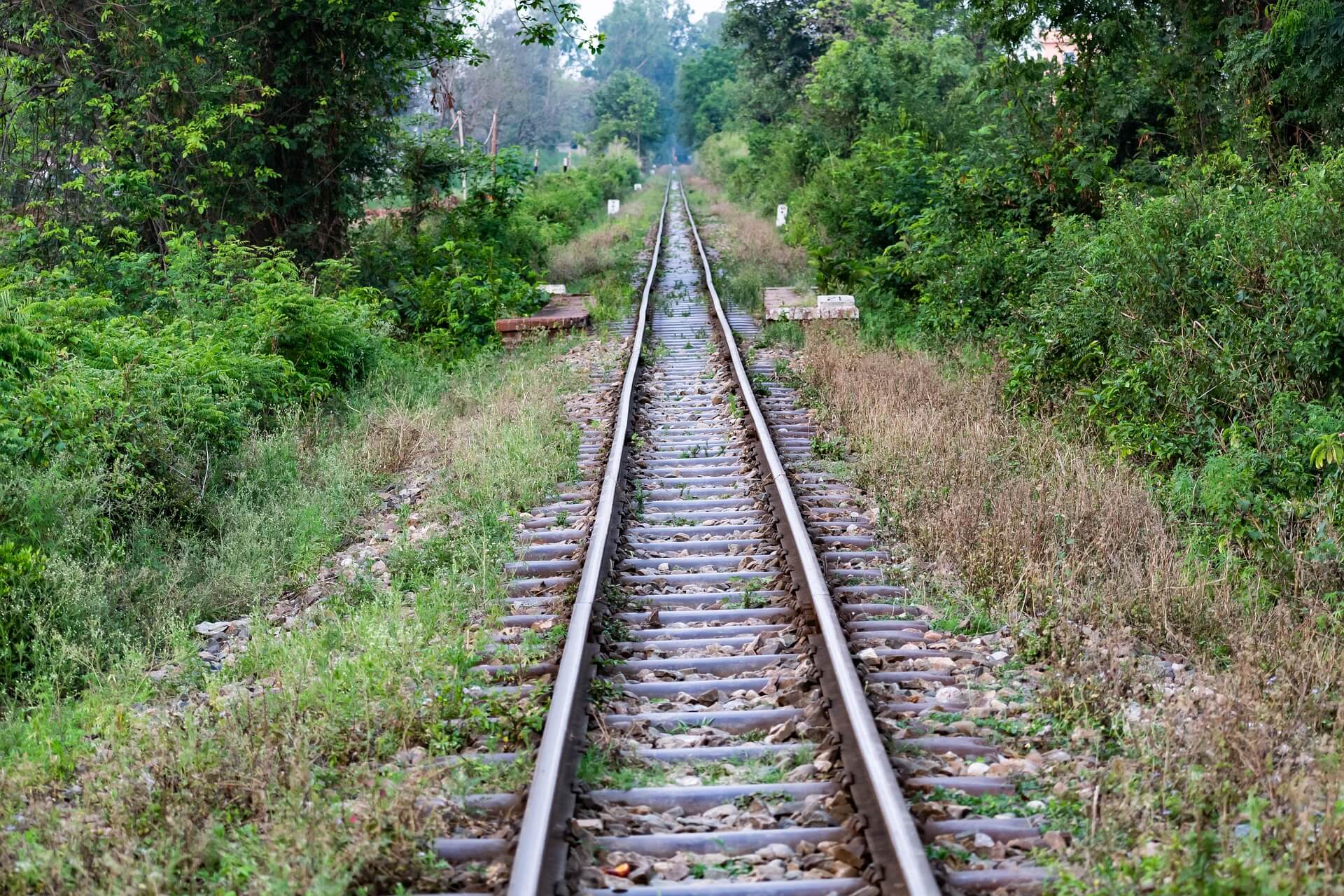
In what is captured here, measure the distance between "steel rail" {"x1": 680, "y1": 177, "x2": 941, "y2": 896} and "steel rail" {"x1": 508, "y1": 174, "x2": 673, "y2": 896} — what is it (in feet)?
3.50

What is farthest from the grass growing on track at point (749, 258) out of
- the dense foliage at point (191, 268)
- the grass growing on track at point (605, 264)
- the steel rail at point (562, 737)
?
the steel rail at point (562, 737)

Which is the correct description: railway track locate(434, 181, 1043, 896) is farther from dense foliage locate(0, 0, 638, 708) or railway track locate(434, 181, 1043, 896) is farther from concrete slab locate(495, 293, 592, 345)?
concrete slab locate(495, 293, 592, 345)

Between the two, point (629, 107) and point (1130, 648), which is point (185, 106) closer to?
point (1130, 648)

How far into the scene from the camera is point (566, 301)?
1708 cm

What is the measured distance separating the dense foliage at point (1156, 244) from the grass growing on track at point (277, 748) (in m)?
4.23

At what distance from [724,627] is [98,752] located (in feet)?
9.46

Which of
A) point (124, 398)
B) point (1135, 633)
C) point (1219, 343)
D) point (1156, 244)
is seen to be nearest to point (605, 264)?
point (1156, 244)

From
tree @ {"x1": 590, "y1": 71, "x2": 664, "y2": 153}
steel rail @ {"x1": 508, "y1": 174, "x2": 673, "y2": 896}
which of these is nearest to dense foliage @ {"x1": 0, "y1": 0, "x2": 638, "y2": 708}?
steel rail @ {"x1": 508, "y1": 174, "x2": 673, "y2": 896}

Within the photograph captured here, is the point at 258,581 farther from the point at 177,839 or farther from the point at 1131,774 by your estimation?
the point at 1131,774

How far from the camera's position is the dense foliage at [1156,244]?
22.9 ft

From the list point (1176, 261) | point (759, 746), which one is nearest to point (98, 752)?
point (759, 746)

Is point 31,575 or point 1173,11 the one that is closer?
point 31,575

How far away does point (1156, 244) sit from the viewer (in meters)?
8.74

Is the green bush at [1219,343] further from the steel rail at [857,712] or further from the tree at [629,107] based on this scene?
the tree at [629,107]
